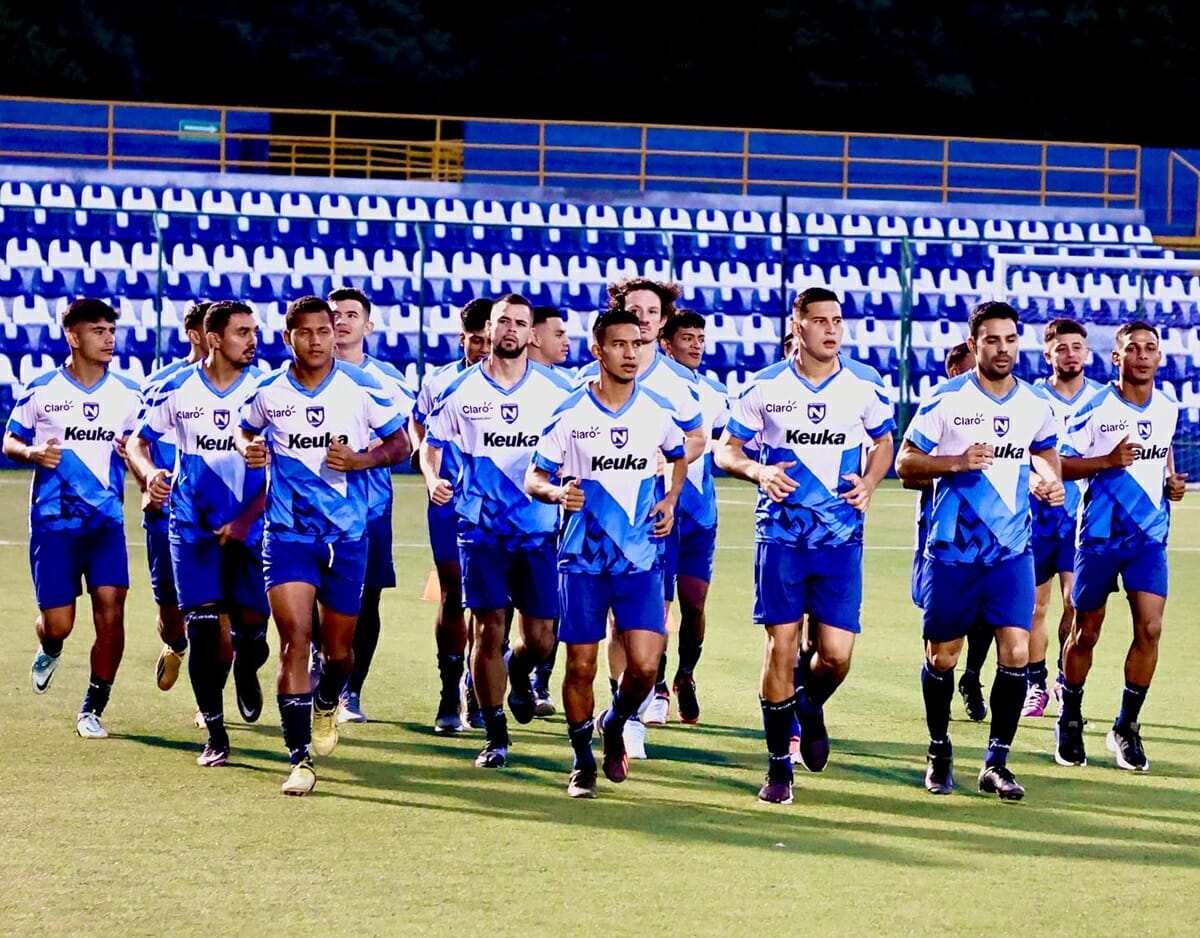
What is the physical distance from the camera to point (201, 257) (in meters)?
25.2

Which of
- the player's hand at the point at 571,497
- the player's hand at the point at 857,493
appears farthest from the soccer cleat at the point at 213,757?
the player's hand at the point at 857,493

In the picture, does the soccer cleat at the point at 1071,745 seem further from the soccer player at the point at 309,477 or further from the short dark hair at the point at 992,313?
the soccer player at the point at 309,477

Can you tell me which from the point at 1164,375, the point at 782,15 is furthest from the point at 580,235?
the point at 782,15

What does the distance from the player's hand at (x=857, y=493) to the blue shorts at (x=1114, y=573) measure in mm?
1340

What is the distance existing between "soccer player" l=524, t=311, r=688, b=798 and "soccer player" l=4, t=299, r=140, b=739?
220 cm

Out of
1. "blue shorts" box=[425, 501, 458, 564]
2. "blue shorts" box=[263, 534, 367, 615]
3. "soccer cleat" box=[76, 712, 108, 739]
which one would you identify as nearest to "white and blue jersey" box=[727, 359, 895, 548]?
"blue shorts" box=[263, 534, 367, 615]

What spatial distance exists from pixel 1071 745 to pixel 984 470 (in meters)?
1.44

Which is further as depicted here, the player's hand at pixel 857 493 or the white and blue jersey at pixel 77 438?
the white and blue jersey at pixel 77 438

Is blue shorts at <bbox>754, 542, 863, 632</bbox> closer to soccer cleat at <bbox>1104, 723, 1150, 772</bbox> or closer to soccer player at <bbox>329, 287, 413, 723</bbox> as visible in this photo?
soccer cleat at <bbox>1104, 723, 1150, 772</bbox>

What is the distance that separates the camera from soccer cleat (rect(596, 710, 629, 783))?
7691 mm

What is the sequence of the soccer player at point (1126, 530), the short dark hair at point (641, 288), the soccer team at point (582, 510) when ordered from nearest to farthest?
the soccer team at point (582, 510), the soccer player at point (1126, 530), the short dark hair at point (641, 288)

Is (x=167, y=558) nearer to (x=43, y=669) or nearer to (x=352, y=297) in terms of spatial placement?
(x=43, y=669)

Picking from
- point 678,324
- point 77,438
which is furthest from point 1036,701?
point 77,438

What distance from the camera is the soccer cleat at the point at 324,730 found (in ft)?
26.3
